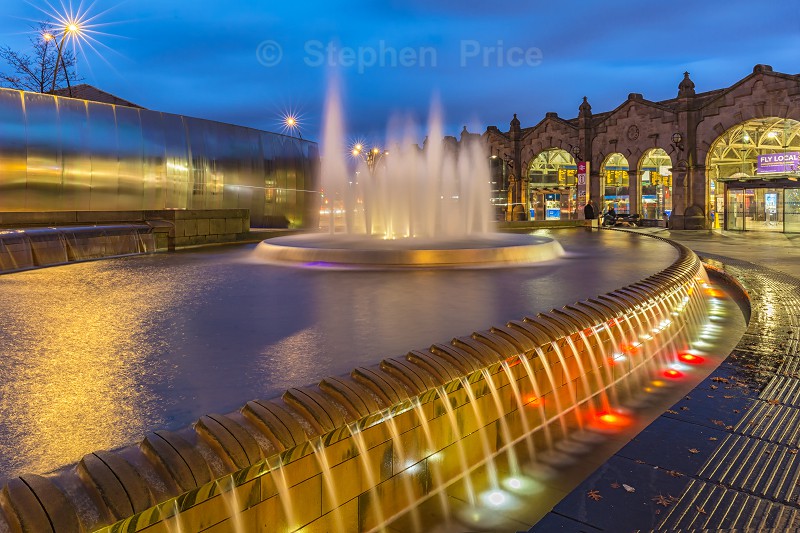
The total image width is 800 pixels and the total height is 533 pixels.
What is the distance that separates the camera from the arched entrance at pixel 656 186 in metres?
45.0

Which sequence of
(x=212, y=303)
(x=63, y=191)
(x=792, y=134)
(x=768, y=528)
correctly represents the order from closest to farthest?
(x=768, y=528), (x=212, y=303), (x=63, y=191), (x=792, y=134)

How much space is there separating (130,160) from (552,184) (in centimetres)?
4131

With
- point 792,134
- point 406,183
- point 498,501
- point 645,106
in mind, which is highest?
point 645,106

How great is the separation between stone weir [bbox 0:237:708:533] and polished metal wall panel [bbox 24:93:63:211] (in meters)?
17.9

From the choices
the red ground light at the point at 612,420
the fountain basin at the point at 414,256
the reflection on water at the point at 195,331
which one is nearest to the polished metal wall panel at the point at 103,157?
the reflection on water at the point at 195,331

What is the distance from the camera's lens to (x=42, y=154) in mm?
17984

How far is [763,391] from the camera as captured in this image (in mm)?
5258

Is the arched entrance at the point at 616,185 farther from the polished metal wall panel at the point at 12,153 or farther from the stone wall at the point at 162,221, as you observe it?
the polished metal wall panel at the point at 12,153

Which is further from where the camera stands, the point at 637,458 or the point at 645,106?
the point at 645,106

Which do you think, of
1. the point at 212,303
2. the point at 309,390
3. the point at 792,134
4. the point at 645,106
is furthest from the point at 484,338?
the point at 792,134

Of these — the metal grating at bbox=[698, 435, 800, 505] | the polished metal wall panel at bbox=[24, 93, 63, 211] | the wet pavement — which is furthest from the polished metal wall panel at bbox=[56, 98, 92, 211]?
the metal grating at bbox=[698, 435, 800, 505]

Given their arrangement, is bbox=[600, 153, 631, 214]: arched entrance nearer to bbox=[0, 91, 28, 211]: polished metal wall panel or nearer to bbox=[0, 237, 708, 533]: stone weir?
bbox=[0, 91, 28, 211]: polished metal wall panel

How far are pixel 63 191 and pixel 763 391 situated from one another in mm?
19716

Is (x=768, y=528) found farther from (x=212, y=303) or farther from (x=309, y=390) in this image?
(x=212, y=303)
